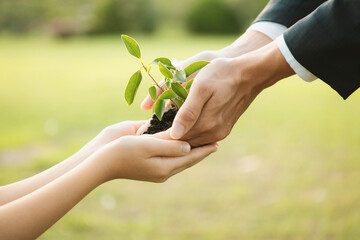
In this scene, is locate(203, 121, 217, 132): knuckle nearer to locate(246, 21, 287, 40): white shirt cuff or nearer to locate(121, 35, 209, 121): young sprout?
locate(121, 35, 209, 121): young sprout

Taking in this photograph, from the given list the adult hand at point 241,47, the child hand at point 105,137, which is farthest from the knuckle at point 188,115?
the adult hand at point 241,47

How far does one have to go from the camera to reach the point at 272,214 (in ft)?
11.4

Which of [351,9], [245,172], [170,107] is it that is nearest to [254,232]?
[245,172]

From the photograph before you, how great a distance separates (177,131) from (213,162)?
274cm

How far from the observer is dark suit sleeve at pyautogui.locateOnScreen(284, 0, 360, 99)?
1747mm

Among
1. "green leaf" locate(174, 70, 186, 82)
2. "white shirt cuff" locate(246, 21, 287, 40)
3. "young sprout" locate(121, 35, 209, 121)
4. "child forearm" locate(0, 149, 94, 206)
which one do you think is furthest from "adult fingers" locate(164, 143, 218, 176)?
"white shirt cuff" locate(246, 21, 287, 40)

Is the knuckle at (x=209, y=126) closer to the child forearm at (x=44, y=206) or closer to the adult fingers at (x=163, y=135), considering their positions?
the adult fingers at (x=163, y=135)

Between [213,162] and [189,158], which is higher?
[189,158]

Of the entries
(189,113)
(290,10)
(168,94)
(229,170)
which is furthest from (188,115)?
(229,170)

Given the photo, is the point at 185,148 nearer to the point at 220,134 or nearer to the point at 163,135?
the point at 163,135

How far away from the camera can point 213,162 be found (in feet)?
15.1

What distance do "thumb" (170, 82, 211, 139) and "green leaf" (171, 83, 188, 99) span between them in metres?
0.12

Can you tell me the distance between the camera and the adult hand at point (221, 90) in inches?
76.4

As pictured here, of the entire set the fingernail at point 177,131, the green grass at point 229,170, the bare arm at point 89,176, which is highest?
the bare arm at point 89,176
